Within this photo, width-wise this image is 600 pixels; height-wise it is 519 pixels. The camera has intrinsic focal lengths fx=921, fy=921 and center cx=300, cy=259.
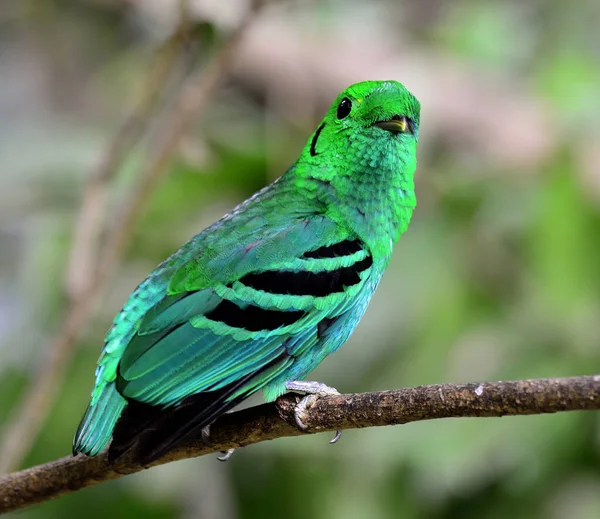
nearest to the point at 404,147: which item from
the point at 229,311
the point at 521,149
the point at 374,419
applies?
the point at 229,311

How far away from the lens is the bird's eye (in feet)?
9.17

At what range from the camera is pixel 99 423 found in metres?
2.37

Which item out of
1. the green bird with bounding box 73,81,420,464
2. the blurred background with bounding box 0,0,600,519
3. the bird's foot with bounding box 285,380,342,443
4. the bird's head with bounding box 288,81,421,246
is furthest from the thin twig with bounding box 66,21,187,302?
the bird's foot with bounding box 285,380,342,443

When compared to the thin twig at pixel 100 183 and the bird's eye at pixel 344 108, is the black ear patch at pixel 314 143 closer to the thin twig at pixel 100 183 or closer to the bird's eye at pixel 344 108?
the bird's eye at pixel 344 108

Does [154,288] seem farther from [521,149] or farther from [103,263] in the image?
[521,149]

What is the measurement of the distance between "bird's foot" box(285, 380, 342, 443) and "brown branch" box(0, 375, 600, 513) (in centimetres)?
2

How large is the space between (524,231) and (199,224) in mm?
1551

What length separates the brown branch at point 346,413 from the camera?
180 centimetres

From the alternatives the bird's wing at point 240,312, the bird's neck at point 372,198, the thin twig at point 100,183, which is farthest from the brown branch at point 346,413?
the thin twig at point 100,183

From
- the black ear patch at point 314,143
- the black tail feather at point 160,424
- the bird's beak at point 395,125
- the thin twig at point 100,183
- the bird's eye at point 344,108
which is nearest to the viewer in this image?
the black tail feather at point 160,424

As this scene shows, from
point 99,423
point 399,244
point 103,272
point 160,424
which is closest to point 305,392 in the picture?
point 160,424

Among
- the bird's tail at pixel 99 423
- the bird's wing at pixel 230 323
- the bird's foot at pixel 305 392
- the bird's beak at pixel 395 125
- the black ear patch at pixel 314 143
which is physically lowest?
the bird's tail at pixel 99 423

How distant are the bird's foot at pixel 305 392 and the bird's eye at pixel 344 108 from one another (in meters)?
0.84

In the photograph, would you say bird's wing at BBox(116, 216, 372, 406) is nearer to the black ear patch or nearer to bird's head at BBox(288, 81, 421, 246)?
bird's head at BBox(288, 81, 421, 246)
